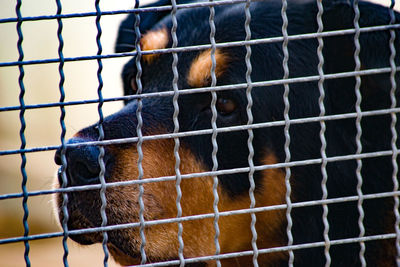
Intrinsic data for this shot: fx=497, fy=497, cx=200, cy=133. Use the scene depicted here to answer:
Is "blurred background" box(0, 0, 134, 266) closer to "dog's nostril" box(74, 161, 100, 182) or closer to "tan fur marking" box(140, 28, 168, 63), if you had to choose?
"tan fur marking" box(140, 28, 168, 63)

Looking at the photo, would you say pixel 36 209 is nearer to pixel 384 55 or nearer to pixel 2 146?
pixel 2 146

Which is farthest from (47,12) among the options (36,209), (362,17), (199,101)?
(362,17)

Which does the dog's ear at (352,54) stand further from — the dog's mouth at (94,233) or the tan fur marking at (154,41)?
the dog's mouth at (94,233)

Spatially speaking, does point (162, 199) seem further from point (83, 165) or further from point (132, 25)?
point (132, 25)

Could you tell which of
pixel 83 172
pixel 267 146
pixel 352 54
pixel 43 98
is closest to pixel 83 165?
pixel 83 172

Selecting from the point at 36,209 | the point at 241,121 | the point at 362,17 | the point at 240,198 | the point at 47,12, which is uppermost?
the point at 47,12

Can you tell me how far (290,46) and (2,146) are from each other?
4810 millimetres

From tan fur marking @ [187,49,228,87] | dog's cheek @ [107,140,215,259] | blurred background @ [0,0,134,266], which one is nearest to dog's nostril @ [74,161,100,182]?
dog's cheek @ [107,140,215,259]

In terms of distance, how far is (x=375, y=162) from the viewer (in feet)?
6.86

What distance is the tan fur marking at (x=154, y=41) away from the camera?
93.0 inches

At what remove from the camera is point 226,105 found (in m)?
2.08

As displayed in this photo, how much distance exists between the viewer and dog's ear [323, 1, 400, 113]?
1.95 m

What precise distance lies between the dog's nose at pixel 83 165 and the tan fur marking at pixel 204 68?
53 cm

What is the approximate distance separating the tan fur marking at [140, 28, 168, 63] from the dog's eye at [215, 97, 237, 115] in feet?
1.49
